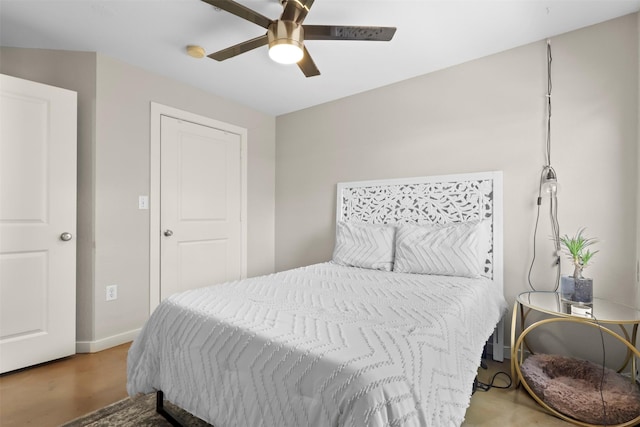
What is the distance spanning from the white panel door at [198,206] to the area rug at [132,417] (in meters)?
1.24

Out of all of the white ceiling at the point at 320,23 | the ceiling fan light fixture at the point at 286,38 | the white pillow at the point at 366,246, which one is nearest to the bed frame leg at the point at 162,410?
Answer: the white pillow at the point at 366,246

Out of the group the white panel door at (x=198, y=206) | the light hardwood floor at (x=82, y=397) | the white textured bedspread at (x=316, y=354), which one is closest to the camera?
the white textured bedspread at (x=316, y=354)

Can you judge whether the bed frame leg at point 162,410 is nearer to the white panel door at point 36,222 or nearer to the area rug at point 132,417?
the area rug at point 132,417

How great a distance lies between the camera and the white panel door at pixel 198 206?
2.91m

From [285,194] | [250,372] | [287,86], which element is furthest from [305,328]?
[285,194]

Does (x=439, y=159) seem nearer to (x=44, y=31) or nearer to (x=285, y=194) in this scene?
(x=285, y=194)

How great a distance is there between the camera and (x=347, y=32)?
1708 millimetres

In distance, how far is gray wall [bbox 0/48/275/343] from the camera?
7.99ft

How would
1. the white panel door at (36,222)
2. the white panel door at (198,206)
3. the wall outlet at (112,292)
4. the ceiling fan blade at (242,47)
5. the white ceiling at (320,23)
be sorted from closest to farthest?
the ceiling fan blade at (242,47) < the white ceiling at (320,23) < the white panel door at (36,222) < the wall outlet at (112,292) < the white panel door at (198,206)

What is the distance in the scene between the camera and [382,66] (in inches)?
105

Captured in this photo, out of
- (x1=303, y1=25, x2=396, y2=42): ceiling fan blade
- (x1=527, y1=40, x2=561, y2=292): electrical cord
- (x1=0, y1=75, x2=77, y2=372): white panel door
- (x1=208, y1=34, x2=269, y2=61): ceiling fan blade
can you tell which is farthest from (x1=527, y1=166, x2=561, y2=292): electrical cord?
(x1=0, y1=75, x2=77, y2=372): white panel door

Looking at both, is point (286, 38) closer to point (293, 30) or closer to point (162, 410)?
point (293, 30)

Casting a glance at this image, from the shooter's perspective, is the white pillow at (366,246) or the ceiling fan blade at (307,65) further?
the white pillow at (366,246)

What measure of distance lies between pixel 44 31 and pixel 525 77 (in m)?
3.44
